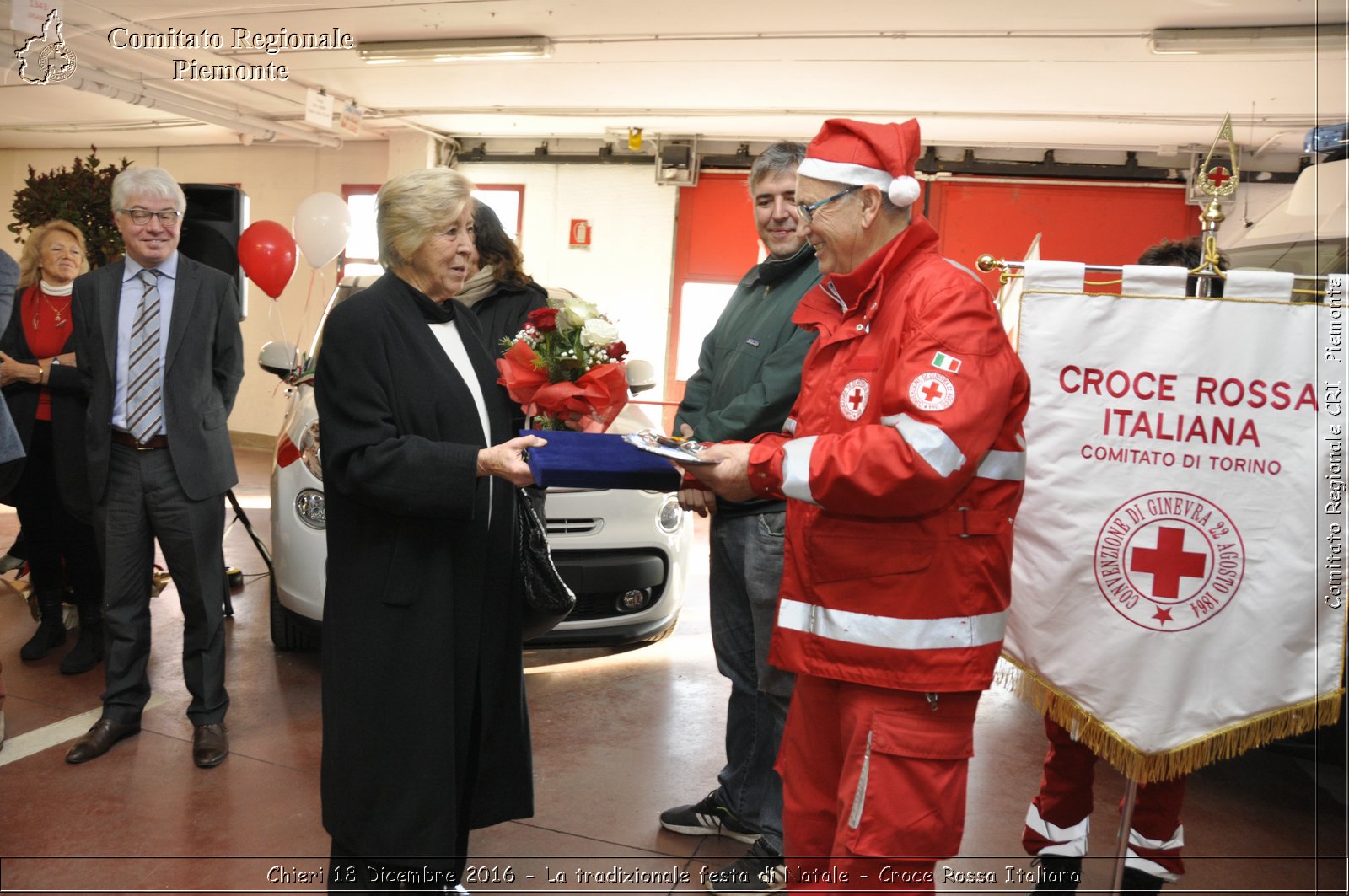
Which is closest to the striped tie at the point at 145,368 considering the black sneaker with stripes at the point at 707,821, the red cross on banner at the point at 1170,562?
the black sneaker with stripes at the point at 707,821

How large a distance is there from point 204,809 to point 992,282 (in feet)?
27.0

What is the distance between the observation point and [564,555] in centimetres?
384

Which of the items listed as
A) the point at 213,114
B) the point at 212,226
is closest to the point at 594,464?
the point at 212,226

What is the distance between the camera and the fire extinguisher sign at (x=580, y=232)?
1061 centimetres

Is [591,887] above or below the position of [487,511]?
below

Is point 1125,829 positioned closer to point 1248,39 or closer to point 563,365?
point 563,365

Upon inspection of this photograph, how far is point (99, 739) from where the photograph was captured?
330 cm

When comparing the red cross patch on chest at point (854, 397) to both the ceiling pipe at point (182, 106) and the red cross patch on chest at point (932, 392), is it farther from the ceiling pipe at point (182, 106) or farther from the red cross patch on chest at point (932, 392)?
the ceiling pipe at point (182, 106)

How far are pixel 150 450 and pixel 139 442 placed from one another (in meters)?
0.04

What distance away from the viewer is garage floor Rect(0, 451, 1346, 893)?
2.70 m

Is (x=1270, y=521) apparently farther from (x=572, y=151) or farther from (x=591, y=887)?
(x=572, y=151)

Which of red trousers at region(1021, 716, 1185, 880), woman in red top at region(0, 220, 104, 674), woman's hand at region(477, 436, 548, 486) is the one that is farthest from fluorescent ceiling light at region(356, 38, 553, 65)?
red trousers at region(1021, 716, 1185, 880)

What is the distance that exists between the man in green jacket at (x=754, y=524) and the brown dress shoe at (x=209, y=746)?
149 centimetres

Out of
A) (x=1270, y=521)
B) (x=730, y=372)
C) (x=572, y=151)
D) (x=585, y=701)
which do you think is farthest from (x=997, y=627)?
(x=572, y=151)
